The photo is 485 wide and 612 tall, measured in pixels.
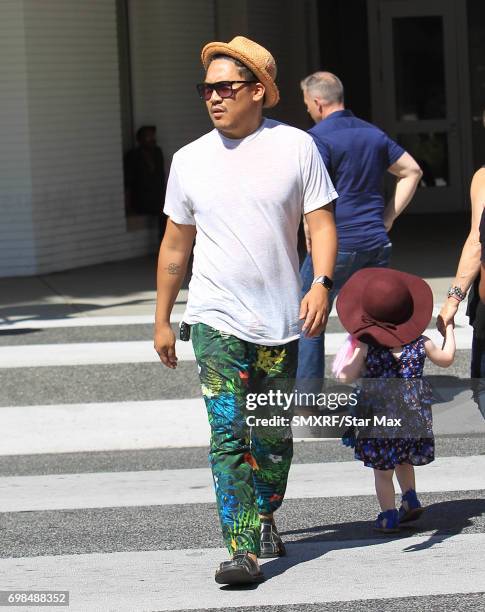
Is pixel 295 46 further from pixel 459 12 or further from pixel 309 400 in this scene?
pixel 309 400

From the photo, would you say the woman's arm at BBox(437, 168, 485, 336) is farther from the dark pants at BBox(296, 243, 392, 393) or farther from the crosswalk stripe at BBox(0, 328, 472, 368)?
the crosswalk stripe at BBox(0, 328, 472, 368)

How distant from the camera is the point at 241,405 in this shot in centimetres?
515

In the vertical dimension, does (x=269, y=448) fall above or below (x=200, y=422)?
above

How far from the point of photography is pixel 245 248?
5.18m

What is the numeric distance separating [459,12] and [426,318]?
55.3ft

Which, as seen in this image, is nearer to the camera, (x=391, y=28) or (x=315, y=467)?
(x=315, y=467)

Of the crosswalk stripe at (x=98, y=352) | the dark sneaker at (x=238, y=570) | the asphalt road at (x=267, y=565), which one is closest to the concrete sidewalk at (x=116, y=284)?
the crosswalk stripe at (x=98, y=352)

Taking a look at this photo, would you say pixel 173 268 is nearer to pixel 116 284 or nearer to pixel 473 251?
pixel 473 251

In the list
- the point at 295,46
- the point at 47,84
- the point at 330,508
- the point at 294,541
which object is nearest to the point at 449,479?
the point at 330,508

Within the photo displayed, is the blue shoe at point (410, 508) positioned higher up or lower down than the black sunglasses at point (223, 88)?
lower down

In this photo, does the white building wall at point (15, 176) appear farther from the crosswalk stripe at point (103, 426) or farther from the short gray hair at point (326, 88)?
the short gray hair at point (326, 88)

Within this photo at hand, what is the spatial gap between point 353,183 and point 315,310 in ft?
9.62

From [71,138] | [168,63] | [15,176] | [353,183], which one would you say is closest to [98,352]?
[353,183]

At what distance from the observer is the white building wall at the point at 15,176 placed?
1484cm
